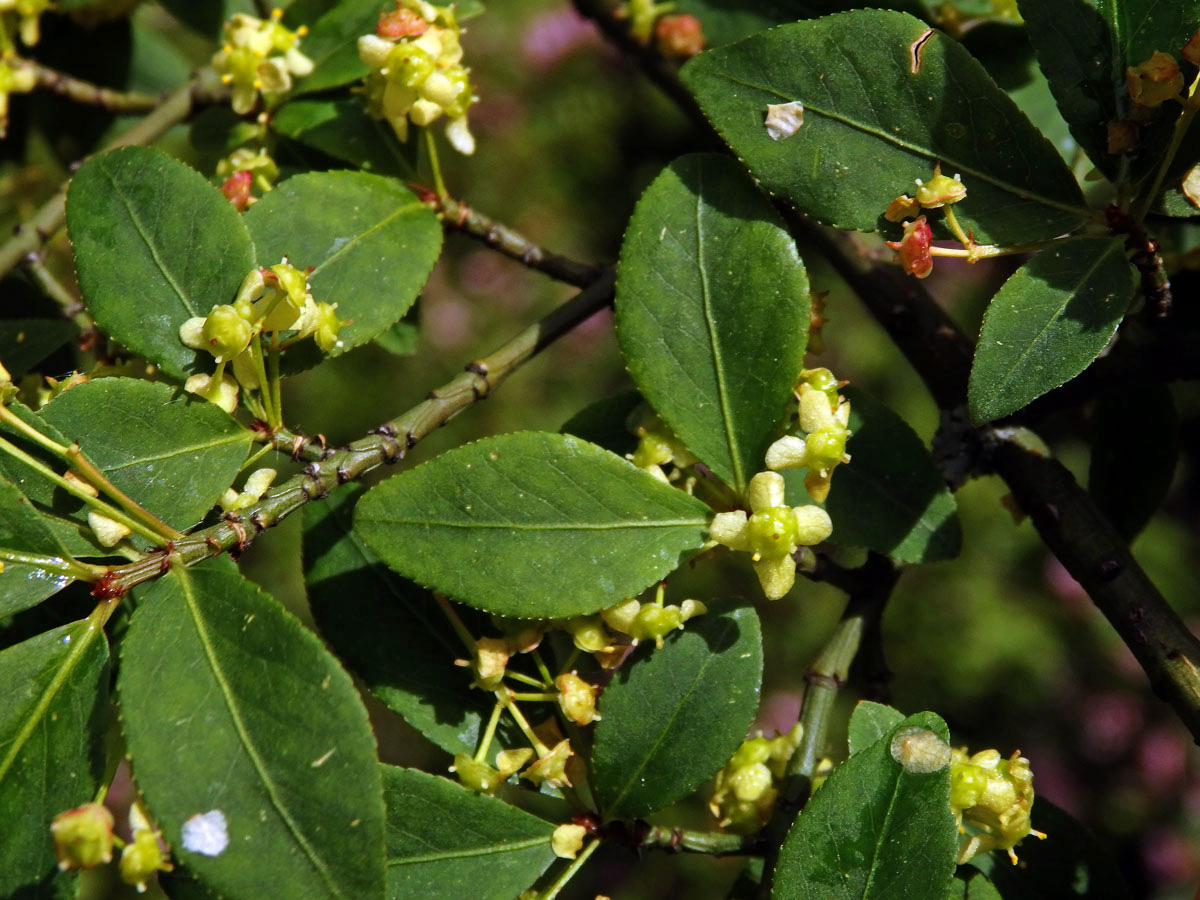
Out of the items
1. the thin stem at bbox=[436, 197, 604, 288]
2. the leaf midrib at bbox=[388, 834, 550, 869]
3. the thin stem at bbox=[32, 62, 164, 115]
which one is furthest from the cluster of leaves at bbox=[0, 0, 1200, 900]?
the thin stem at bbox=[32, 62, 164, 115]

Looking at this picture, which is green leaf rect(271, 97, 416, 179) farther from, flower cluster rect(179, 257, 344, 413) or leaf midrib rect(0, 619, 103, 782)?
leaf midrib rect(0, 619, 103, 782)

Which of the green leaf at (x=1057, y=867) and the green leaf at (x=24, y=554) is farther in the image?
the green leaf at (x=1057, y=867)

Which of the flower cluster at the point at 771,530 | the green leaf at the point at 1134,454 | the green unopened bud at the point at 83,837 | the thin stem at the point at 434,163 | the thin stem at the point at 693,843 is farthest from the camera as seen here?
the green leaf at the point at 1134,454

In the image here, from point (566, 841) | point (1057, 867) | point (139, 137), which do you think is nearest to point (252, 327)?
point (566, 841)

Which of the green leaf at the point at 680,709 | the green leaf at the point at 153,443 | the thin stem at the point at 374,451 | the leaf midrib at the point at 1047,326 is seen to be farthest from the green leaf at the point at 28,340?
the leaf midrib at the point at 1047,326

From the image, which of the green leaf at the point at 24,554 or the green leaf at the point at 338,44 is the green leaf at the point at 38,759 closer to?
the green leaf at the point at 24,554

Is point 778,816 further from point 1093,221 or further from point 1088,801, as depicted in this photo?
point 1088,801
